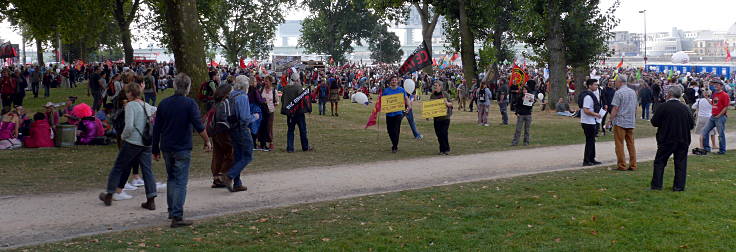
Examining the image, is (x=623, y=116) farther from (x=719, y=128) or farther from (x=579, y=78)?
(x=579, y=78)

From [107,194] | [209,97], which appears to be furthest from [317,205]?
[209,97]

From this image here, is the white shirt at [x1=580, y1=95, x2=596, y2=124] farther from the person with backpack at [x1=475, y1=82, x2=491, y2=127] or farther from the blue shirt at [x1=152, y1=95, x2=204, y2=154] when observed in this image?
the person with backpack at [x1=475, y1=82, x2=491, y2=127]

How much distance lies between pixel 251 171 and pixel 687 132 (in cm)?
655

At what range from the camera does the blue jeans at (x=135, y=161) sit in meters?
8.61

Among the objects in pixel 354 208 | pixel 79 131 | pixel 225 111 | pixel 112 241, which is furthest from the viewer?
pixel 79 131

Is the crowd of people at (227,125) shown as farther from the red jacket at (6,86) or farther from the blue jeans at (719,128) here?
the red jacket at (6,86)

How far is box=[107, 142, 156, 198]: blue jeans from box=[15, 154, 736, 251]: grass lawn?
104cm

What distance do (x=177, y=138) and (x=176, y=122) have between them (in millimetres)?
168

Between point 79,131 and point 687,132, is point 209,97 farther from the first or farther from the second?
point 687,132

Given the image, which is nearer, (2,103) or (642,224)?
(642,224)

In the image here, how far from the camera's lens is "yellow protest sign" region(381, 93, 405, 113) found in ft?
47.6

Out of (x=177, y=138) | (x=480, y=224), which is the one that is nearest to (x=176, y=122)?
(x=177, y=138)

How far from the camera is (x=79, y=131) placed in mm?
16312

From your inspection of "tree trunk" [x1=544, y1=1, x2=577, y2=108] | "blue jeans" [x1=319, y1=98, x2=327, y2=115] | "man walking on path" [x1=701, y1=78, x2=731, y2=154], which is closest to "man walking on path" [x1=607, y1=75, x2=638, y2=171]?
"man walking on path" [x1=701, y1=78, x2=731, y2=154]
